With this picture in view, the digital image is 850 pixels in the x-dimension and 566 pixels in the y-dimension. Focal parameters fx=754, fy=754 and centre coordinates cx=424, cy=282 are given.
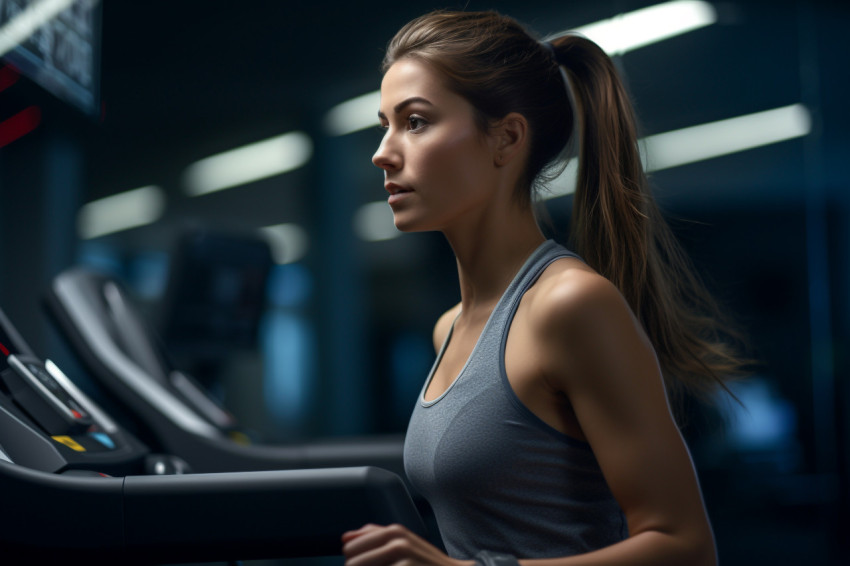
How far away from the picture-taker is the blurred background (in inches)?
145

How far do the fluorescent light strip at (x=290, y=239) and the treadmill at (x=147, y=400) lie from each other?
255 cm

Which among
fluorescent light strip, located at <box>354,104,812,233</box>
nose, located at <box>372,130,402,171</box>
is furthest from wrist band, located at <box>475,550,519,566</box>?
fluorescent light strip, located at <box>354,104,812,233</box>

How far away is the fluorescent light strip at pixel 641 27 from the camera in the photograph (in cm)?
361

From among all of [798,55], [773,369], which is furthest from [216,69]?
[773,369]

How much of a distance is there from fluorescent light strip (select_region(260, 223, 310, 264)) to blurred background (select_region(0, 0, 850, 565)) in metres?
0.02

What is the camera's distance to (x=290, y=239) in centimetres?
443

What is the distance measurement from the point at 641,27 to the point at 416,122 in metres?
3.06

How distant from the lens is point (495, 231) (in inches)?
40.1

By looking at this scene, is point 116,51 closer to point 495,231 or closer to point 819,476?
point 495,231

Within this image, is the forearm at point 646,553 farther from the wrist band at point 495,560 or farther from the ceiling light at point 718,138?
the ceiling light at point 718,138

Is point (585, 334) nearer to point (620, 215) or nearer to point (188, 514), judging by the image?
point (620, 215)

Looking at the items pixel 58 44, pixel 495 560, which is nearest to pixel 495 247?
pixel 495 560

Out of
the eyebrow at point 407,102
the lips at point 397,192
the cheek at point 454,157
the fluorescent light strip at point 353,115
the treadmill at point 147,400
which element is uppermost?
the fluorescent light strip at point 353,115

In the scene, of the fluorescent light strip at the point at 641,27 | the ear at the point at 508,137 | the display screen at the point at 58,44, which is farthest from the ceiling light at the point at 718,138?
the ear at the point at 508,137
